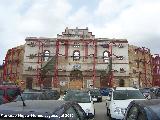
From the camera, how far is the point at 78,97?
19.9 meters

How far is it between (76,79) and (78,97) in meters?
46.7

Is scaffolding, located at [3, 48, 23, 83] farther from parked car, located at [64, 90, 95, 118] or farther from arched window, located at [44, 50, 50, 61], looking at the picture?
parked car, located at [64, 90, 95, 118]

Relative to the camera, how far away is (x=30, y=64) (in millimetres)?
67875

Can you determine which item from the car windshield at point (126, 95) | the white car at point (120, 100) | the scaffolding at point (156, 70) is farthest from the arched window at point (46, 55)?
the car windshield at point (126, 95)

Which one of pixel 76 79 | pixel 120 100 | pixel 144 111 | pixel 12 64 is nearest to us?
pixel 144 111

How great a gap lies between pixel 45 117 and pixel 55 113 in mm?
267

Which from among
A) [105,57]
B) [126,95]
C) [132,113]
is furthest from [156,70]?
[132,113]

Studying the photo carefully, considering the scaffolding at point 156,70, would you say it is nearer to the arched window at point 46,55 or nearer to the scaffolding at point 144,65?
the scaffolding at point 144,65

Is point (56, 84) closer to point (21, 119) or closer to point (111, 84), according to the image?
point (111, 84)

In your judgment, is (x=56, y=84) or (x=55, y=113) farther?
(x=56, y=84)

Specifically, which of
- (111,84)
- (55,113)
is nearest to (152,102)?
(55,113)

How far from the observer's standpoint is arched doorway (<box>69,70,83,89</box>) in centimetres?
6650

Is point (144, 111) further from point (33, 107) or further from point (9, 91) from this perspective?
point (9, 91)

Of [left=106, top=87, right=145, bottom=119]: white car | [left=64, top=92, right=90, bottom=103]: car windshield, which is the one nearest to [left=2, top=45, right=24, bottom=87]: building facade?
[left=64, top=92, right=90, bottom=103]: car windshield
